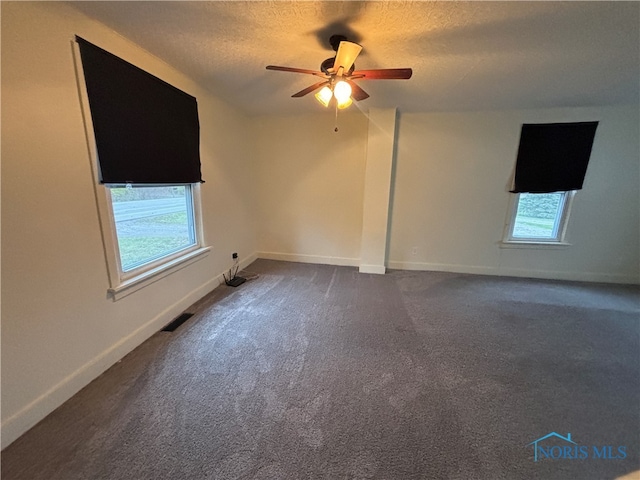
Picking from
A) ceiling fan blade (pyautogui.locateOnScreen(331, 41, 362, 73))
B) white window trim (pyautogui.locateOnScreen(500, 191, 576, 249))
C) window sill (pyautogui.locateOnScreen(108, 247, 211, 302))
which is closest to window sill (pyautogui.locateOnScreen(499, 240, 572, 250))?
white window trim (pyautogui.locateOnScreen(500, 191, 576, 249))

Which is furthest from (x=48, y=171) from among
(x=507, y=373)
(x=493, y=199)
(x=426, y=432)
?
(x=493, y=199)

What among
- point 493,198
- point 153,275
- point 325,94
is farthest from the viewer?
point 493,198

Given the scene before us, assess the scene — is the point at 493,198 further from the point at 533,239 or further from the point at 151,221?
the point at 151,221

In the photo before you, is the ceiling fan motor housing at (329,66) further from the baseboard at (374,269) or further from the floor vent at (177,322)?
the baseboard at (374,269)

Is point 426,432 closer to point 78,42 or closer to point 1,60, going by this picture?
point 1,60

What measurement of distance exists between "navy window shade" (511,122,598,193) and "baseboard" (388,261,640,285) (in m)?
1.16

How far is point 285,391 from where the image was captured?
167cm

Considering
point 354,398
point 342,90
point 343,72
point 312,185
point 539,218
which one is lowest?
point 354,398

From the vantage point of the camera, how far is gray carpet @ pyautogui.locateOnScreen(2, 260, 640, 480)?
125 centimetres

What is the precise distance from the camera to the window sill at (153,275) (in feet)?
6.26

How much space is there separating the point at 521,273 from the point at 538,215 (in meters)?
0.86

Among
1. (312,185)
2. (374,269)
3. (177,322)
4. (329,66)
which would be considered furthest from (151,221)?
(374,269)

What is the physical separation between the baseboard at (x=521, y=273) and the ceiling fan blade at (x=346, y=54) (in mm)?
2952

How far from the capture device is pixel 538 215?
3686 mm
